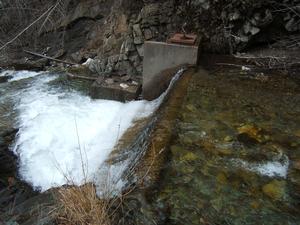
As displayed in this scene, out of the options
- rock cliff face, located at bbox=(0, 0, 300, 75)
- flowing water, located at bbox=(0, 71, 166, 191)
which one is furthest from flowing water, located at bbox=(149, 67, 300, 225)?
rock cliff face, located at bbox=(0, 0, 300, 75)

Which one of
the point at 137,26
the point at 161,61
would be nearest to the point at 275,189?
the point at 161,61

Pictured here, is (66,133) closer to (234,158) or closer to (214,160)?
(214,160)

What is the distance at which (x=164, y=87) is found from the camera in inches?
229

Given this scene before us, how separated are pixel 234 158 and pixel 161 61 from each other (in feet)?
8.94

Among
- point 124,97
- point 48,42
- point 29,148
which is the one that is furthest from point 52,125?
point 48,42

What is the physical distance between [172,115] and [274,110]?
123 cm

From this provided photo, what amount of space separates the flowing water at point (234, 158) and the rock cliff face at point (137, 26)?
1610mm

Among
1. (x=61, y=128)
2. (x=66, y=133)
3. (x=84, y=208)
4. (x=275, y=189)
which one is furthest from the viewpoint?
(x=61, y=128)

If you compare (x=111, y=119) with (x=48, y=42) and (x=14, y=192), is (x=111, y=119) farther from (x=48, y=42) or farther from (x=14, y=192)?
(x=48, y=42)

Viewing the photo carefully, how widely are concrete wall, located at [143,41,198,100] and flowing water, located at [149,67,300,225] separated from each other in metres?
0.78

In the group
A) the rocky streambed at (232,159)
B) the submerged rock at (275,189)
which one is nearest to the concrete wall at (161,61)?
the rocky streambed at (232,159)

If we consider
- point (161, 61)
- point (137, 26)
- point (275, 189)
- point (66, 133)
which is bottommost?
point (66, 133)

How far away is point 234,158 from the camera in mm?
3344

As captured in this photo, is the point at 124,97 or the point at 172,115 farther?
the point at 124,97
